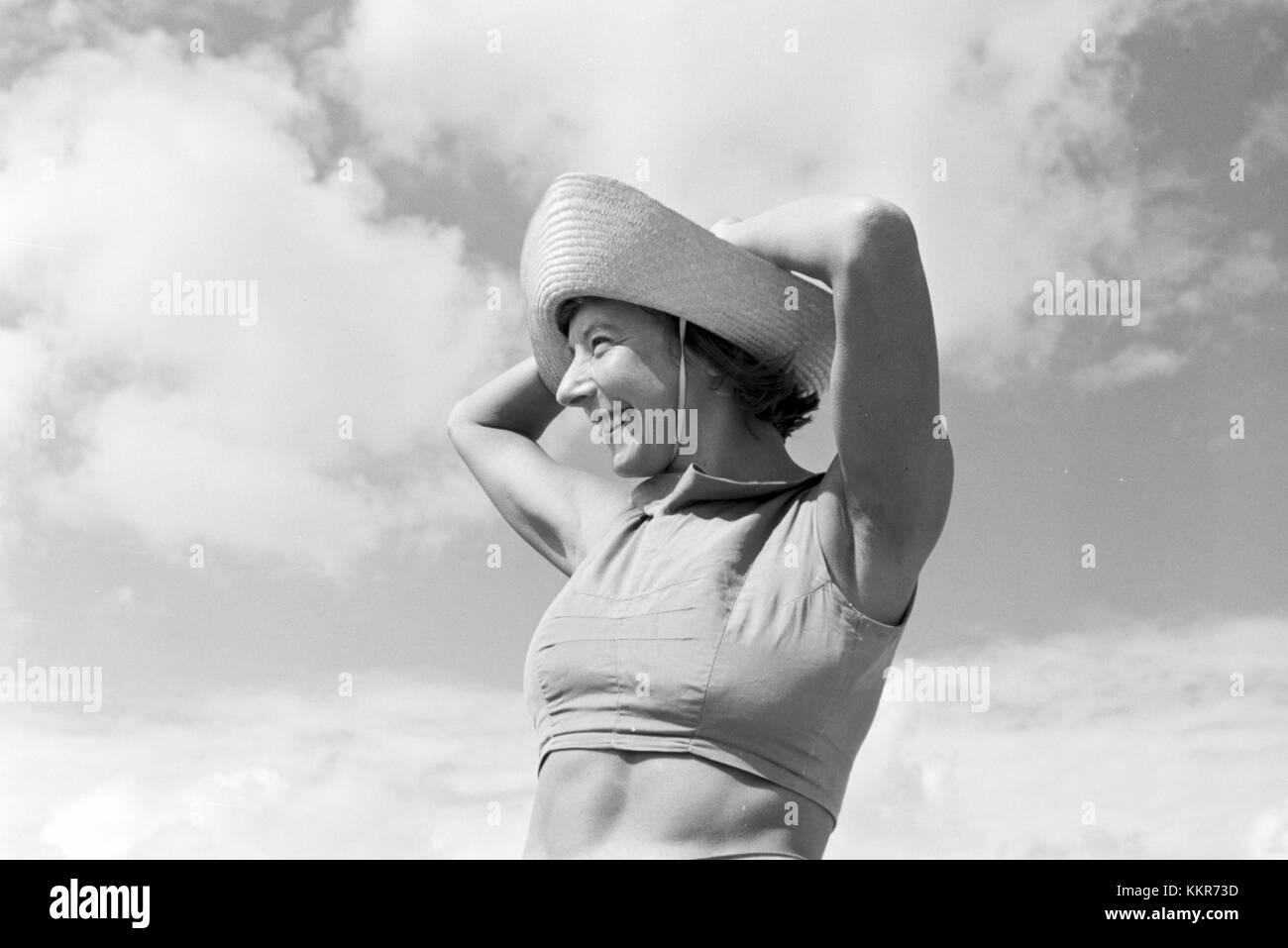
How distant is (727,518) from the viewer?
383cm

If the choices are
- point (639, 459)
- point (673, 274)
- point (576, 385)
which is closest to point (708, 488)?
point (639, 459)

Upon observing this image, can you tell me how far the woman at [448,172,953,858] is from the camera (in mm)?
3445

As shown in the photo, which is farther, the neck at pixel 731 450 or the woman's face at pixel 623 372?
the neck at pixel 731 450

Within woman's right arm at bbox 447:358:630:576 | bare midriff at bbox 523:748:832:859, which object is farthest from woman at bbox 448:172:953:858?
woman's right arm at bbox 447:358:630:576

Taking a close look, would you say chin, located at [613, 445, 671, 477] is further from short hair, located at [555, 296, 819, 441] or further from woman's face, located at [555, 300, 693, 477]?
short hair, located at [555, 296, 819, 441]

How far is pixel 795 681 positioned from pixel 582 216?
1.30 metres

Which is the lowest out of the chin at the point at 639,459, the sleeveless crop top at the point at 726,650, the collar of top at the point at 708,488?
the sleeveless crop top at the point at 726,650

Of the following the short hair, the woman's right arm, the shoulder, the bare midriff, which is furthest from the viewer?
the woman's right arm

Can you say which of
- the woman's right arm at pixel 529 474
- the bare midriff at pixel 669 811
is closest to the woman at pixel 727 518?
the bare midriff at pixel 669 811

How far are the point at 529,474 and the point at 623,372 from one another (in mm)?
805

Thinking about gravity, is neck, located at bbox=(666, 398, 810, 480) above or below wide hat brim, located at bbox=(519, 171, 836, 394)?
below

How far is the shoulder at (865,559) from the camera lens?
3.60m

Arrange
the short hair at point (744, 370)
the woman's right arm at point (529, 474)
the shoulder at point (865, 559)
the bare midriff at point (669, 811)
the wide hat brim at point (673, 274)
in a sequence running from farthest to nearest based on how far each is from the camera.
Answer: the woman's right arm at point (529, 474) < the short hair at point (744, 370) < the wide hat brim at point (673, 274) < the shoulder at point (865, 559) < the bare midriff at point (669, 811)

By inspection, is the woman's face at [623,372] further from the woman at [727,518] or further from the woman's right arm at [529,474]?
the woman's right arm at [529,474]
